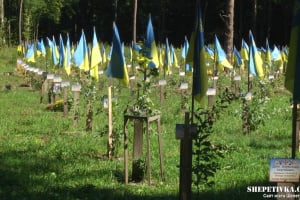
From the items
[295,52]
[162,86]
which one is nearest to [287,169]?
[295,52]

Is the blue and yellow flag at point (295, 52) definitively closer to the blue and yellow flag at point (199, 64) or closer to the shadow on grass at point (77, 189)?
the blue and yellow flag at point (199, 64)

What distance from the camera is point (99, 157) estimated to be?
8.37 meters

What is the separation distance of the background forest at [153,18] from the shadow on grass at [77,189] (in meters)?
33.4

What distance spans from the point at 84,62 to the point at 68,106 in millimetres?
1567

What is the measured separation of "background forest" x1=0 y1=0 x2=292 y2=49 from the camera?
154ft

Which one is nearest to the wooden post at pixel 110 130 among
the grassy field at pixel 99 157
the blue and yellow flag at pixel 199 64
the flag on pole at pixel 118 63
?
the grassy field at pixel 99 157

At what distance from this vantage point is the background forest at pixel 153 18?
47.1 metres

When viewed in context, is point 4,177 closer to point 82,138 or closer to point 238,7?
point 82,138

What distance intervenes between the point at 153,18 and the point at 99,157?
47.1 meters

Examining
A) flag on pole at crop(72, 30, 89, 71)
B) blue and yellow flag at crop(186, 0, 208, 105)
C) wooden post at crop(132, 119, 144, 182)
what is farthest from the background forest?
blue and yellow flag at crop(186, 0, 208, 105)

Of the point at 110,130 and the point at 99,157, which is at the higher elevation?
the point at 110,130

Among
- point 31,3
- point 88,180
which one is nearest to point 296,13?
point 88,180

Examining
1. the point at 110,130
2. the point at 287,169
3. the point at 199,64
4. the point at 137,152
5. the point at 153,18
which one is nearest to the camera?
the point at 287,169

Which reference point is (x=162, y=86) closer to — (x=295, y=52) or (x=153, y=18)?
(x=295, y=52)
